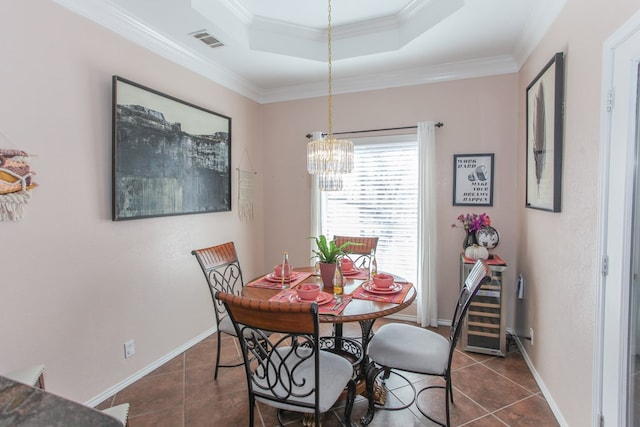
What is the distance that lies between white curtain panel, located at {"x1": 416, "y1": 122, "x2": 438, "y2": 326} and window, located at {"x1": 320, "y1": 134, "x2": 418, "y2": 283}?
16cm

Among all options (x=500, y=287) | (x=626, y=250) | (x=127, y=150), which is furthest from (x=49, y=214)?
(x=500, y=287)

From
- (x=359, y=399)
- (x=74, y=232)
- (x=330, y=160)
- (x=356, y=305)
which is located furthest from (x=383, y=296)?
(x=74, y=232)

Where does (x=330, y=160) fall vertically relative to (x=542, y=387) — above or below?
above

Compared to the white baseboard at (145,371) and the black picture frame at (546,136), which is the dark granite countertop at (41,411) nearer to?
the white baseboard at (145,371)

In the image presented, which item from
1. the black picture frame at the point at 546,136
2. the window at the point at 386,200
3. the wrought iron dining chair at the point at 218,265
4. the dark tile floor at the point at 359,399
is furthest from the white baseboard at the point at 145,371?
the black picture frame at the point at 546,136

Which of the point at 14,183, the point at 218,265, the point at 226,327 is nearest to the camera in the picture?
the point at 14,183

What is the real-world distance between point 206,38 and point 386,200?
244 cm

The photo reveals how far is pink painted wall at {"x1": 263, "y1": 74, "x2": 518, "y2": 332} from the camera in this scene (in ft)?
10.8

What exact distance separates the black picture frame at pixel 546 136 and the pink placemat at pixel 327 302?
5.02 feet

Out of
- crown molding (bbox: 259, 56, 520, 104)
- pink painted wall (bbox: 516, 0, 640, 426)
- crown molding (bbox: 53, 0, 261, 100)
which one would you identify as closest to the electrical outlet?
crown molding (bbox: 53, 0, 261, 100)

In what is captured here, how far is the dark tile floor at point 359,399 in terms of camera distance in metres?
2.07

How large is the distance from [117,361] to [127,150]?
5.23ft

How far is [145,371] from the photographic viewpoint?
8.66 ft

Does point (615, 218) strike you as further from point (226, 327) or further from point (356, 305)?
point (226, 327)
